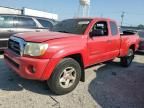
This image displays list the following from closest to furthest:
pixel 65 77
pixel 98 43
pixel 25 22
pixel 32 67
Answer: pixel 32 67
pixel 65 77
pixel 98 43
pixel 25 22

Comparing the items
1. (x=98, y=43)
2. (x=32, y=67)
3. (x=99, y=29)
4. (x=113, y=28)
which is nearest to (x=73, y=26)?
(x=99, y=29)

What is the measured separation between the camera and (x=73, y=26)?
18.2 feet

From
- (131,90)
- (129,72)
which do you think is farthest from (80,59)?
(129,72)

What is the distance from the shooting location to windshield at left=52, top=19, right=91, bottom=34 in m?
5.28

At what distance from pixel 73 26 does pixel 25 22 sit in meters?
4.06

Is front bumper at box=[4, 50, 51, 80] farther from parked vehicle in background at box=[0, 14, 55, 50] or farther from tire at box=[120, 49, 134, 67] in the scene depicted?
tire at box=[120, 49, 134, 67]

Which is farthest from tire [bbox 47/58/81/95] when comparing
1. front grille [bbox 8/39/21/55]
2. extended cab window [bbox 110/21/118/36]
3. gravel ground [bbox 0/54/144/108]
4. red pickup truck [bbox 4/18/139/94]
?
extended cab window [bbox 110/21/118/36]

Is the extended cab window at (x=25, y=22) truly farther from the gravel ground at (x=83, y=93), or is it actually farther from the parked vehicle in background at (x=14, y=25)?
the gravel ground at (x=83, y=93)

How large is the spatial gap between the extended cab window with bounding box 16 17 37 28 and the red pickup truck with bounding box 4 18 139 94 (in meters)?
3.21

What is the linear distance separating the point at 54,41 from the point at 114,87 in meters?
2.20

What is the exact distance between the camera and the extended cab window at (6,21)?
323 inches

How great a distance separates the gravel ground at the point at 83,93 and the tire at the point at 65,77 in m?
0.16

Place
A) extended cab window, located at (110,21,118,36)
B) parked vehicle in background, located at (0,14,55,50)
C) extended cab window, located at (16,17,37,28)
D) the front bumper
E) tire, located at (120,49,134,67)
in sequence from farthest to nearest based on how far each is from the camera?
extended cab window, located at (16,17,37,28), parked vehicle in background, located at (0,14,55,50), tire, located at (120,49,134,67), extended cab window, located at (110,21,118,36), the front bumper

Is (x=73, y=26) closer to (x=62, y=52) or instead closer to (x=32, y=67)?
(x=62, y=52)
